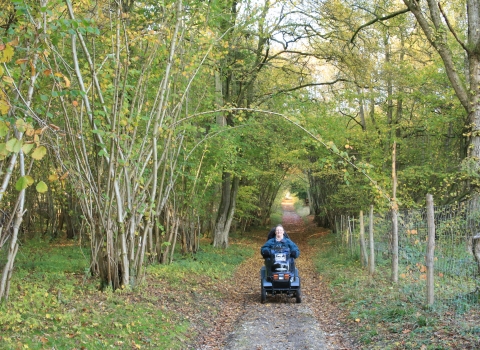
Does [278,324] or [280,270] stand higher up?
[280,270]

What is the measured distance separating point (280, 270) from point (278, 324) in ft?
5.86

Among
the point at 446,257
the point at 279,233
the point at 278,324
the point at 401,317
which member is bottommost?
the point at 278,324

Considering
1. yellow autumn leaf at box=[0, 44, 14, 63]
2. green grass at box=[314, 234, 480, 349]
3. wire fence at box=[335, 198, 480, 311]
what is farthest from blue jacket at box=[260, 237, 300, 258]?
yellow autumn leaf at box=[0, 44, 14, 63]

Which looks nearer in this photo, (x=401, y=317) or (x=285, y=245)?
(x=401, y=317)

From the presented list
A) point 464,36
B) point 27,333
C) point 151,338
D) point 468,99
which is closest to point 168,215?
point 151,338

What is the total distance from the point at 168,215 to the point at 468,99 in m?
9.36

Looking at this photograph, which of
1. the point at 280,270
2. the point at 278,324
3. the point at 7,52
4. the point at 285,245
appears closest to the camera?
the point at 7,52

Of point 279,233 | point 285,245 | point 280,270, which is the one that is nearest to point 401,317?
point 280,270

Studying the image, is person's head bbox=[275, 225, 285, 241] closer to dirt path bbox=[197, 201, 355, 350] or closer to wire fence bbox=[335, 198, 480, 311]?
dirt path bbox=[197, 201, 355, 350]

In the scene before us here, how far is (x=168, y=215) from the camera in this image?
13.5 m

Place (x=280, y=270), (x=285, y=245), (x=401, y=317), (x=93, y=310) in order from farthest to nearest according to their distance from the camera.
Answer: (x=285, y=245), (x=280, y=270), (x=401, y=317), (x=93, y=310)

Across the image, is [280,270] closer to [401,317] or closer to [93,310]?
[401,317]

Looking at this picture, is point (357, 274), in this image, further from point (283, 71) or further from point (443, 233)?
point (283, 71)

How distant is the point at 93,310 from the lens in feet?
22.0
